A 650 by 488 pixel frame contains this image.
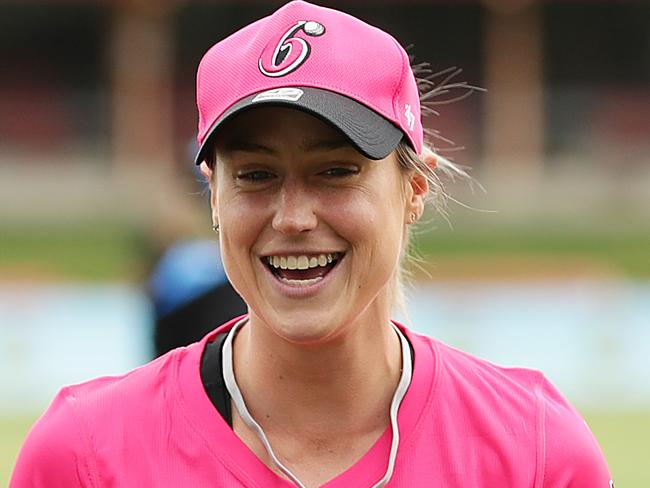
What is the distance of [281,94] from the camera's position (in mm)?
2340

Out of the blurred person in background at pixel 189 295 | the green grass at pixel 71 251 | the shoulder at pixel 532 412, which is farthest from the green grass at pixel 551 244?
the shoulder at pixel 532 412

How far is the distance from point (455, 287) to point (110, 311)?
3.39 m

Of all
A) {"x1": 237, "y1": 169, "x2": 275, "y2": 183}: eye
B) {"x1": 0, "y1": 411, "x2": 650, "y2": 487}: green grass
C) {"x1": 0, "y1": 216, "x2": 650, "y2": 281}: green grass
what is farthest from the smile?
{"x1": 0, "y1": 216, "x2": 650, "y2": 281}: green grass

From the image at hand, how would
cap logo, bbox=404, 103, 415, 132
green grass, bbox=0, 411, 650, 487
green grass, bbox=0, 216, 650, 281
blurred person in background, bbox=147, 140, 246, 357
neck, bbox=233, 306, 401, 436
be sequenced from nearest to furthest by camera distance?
cap logo, bbox=404, 103, 415, 132 → neck, bbox=233, 306, 401, 436 → blurred person in background, bbox=147, 140, 246, 357 → green grass, bbox=0, 411, 650, 487 → green grass, bbox=0, 216, 650, 281

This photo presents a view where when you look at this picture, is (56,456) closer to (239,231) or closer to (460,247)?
(239,231)

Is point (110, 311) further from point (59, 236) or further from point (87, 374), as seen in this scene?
point (59, 236)

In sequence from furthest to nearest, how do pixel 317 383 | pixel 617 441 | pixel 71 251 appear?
pixel 71 251
pixel 617 441
pixel 317 383

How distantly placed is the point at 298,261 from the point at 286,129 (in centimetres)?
23

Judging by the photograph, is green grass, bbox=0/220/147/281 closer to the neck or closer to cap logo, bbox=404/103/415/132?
the neck

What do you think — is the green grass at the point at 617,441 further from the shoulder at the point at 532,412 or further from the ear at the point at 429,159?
the ear at the point at 429,159

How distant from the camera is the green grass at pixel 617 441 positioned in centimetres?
766

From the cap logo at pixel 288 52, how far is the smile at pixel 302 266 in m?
0.32

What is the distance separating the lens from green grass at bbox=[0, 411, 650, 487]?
766cm

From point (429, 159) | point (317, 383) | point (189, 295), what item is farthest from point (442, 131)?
point (317, 383)
